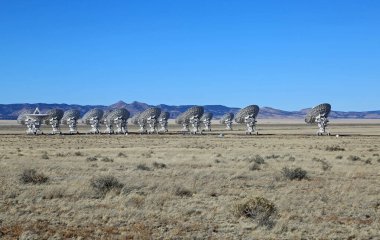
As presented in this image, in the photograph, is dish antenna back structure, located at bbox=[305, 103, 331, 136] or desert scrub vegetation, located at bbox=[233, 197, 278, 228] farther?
dish antenna back structure, located at bbox=[305, 103, 331, 136]

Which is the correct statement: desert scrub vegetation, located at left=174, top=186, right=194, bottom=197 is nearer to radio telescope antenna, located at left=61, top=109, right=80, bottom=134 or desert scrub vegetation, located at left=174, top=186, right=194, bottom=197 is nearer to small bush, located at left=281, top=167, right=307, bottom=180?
small bush, located at left=281, top=167, right=307, bottom=180

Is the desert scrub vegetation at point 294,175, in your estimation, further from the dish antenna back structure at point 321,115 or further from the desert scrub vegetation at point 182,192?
the dish antenna back structure at point 321,115

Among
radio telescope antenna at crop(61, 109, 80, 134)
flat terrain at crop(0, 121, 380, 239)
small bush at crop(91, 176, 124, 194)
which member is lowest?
flat terrain at crop(0, 121, 380, 239)

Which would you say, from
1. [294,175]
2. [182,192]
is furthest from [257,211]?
[294,175]

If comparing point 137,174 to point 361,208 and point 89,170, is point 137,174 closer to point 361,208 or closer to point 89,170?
point 89,170

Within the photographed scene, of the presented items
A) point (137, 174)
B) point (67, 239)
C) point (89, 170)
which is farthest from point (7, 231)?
point (89, 170)

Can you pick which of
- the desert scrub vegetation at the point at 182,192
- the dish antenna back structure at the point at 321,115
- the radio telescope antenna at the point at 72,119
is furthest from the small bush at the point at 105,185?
the radio telescope antenna at the point at 72,119

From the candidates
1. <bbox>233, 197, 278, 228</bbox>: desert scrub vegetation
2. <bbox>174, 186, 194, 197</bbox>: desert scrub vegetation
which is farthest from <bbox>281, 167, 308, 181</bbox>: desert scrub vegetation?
<bbox>233, 197, 278, 228</bbox>: desert scrub vegetation

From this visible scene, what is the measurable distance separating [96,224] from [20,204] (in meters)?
3.91

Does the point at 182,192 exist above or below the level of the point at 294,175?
below

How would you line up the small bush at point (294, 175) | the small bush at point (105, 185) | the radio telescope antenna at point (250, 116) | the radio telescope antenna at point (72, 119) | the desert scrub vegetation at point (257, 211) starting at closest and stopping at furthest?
1. the desert scrub vegetation at point (257, 211)
2. the small bush at point (105, 185)
3. the small bush at point (294, 175)
4. the radio telescope antenna at point (250, 116)
5. the radio telescope antenna at point (72, 119)

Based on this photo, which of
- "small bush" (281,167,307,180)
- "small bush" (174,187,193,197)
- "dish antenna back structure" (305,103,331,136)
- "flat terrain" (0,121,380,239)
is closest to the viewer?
"flat terrain" (0,121,380,239)

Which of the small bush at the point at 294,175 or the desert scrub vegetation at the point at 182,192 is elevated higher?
the small bush at the point at 294,175

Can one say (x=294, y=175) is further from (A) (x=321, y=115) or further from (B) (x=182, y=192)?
(A) (x=321, y=115)
